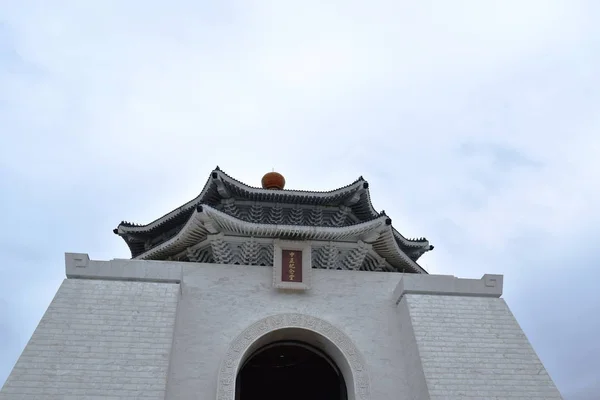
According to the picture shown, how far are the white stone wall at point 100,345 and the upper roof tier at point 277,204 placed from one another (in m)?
2.70

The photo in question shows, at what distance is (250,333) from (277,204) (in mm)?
3759

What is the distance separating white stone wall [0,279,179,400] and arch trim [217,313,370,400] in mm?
1310

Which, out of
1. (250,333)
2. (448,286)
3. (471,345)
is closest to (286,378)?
(250,333)

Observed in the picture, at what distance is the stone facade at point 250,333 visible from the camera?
955 cm

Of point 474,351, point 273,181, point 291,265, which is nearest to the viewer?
point 474,351

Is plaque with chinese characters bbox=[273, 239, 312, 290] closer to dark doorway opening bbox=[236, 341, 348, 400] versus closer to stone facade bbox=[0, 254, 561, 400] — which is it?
stone facade bbox=[0, 254, 561, 400]

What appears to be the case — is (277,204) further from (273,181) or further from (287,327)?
(287,327)

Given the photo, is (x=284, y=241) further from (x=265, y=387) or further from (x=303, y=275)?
(x=265, y=387)

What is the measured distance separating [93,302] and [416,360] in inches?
270

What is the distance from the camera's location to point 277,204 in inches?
531

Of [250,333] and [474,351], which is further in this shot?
[250,333]

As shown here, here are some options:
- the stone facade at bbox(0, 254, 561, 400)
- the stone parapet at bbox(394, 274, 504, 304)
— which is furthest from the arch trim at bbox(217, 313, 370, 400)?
the stone parapet at bbox(394, 274, 504, 304)

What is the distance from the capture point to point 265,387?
680 inches

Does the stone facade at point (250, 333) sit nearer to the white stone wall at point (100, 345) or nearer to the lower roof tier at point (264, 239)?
the white stone wall at point (100, 345)
